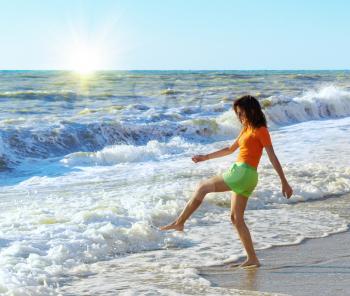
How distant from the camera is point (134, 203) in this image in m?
8.77

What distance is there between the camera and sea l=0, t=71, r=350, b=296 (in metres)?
5.73

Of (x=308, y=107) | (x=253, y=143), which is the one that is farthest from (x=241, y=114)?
(x=308, y=107)

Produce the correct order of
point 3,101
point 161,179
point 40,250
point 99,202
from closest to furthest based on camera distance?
point 40,250
point 99,202
point 161,179
point 3,101

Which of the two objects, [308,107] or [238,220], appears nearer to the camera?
[238,220]

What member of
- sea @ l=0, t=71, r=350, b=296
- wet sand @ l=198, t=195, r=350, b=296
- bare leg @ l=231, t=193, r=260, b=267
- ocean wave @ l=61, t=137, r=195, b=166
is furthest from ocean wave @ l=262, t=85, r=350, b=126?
bare leg @ l=231, t=193, r=260, b=267

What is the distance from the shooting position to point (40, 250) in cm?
634

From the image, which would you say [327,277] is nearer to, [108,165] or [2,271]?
[2,271]

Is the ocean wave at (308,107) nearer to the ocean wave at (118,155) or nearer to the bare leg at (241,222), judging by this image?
the ocean wave at (118,155)

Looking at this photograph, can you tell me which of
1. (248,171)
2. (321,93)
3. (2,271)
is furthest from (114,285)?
(321,93)

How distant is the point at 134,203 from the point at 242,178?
3.27m

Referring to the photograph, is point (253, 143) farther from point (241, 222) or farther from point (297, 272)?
point (297, 272)

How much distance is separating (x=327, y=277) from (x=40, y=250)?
2775 millimetres

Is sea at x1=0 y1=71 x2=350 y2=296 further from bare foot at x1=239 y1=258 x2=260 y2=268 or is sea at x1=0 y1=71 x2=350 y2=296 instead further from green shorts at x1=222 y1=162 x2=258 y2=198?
green shorts at x1=222 y1=162 x2=258 y2=198

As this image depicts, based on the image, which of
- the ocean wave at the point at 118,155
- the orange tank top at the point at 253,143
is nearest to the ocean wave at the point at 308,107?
the ocean wave at the point at 118,155
